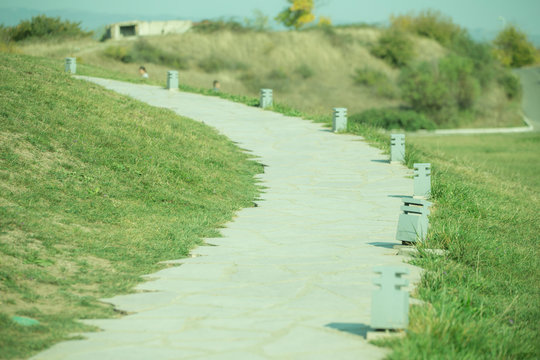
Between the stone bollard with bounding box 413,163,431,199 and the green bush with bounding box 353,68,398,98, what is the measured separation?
42875mm

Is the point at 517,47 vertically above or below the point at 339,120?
above

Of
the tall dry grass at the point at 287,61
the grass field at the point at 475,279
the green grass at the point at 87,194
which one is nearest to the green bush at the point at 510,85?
the tall dry grass at the point at 287,61

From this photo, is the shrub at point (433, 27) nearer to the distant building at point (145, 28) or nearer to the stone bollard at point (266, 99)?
the distant building at point (145, 28)

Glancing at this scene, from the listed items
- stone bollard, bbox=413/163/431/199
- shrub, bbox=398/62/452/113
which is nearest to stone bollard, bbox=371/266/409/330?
stone bollard, bbox=413/163/431/199

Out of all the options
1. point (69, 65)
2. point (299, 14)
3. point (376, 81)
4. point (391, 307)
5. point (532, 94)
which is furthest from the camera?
point (299, 14)

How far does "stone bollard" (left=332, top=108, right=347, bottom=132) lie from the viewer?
1772 cm

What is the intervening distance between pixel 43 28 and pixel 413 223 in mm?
39031

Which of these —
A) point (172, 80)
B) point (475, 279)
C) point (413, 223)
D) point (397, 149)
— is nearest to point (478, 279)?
point (475, 279)

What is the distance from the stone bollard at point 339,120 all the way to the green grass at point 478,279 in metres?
3.83

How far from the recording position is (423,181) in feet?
34.0

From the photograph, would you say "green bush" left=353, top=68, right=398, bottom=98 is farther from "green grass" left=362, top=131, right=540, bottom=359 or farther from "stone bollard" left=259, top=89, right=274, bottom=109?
"green grass" left=362, top=131, right=540, bottom=359

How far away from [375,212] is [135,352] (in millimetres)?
5866

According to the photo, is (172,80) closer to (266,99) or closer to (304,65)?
(266,99)

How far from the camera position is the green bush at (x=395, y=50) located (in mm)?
57781
